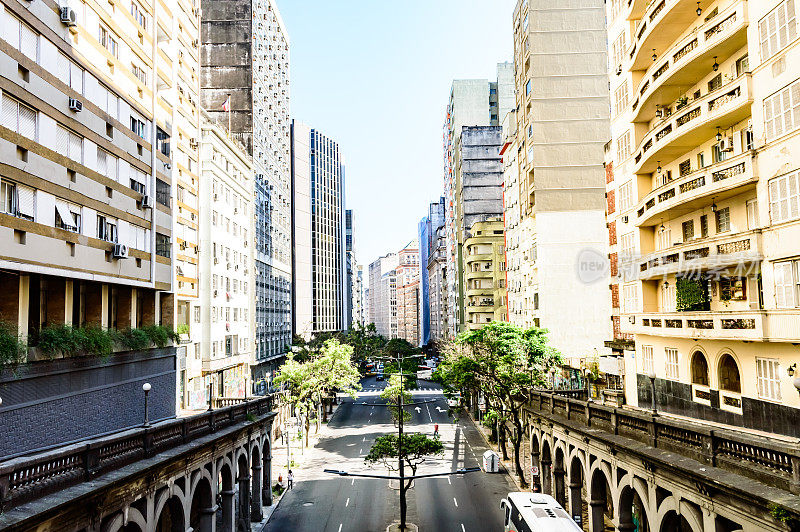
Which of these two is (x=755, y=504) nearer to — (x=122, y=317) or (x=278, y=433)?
(x=122, y=317)

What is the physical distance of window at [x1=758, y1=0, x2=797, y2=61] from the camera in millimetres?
20266

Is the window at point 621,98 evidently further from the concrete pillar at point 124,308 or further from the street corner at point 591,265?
the concrete pillar at point 124,308

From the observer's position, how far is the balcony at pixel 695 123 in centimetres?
2323

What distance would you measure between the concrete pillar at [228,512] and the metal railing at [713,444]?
17.2 m

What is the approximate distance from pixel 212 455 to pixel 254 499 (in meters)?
11.0

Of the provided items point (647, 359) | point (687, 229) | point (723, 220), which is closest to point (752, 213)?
point (723, 220)

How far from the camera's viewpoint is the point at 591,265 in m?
58.5

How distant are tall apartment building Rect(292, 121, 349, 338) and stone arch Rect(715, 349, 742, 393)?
315 feet

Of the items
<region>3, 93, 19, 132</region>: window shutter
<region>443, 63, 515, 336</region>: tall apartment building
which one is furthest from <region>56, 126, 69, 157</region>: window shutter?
<region>443, 63, 515, 336</region>: tall apartment building

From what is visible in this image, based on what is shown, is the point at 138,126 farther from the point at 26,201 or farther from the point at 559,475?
the point at 559,475

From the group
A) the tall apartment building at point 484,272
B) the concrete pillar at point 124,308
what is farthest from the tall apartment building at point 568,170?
the concrete pillar at point 124,308

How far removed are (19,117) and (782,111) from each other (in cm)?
2617

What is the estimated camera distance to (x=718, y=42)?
24.3m

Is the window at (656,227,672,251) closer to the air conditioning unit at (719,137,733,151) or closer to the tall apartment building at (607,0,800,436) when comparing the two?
the tall apartment building at (607,0,800,436)
